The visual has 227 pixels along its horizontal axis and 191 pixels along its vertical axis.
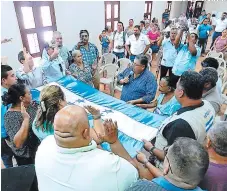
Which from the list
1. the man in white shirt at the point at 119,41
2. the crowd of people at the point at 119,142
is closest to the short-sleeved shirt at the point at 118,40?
the man in white shirt at the point at 119,41

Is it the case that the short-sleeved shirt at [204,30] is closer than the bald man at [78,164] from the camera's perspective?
No

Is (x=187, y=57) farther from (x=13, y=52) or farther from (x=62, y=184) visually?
(x=13, y=52)

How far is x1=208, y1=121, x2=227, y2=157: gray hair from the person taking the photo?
1.04m

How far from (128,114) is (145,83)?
55 centimetres

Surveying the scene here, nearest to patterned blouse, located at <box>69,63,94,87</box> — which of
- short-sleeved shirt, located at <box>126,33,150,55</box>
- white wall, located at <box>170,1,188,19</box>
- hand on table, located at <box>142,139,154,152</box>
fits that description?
hand on table, located at <box>142,139,154,152</box>

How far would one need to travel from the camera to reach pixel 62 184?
938 mm

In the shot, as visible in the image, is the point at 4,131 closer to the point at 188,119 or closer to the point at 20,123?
the point at 20,123

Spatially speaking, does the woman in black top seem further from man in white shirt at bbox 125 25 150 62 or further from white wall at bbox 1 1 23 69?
man in white shirt at bbox 125 25 150 62

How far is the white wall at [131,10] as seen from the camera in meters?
7.06

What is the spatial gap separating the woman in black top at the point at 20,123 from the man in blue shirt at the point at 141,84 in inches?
48.1

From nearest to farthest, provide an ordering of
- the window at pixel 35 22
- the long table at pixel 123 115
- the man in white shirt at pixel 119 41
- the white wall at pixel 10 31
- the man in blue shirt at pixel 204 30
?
the long table at pixel 123 115 < the white wall at pixel 10 31 < the window at pixel 35 22 < the man in white shirt at pixel 119 41 < the man in blue shirt at pixel 204 30

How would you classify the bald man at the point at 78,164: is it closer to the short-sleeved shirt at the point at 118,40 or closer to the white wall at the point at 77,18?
the short-sleeved shirt at the point at 118,40

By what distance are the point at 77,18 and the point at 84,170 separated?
17.3 ft

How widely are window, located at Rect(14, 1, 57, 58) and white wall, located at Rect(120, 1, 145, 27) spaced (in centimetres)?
304
